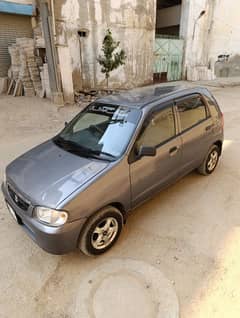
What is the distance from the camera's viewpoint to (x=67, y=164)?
243 centimetres

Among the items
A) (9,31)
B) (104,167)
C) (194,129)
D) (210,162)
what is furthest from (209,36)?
(104,167)

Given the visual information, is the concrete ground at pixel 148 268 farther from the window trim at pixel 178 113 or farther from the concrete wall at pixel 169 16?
the concrete wall at pixel 169 16

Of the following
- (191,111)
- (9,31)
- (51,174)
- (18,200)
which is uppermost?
(9,31)

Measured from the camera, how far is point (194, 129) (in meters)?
3.26

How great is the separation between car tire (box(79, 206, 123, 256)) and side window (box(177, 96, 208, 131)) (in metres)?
1.54

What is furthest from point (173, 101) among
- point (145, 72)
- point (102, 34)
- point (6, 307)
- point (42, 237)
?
point (145, 72)

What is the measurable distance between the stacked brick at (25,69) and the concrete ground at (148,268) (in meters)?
6.86

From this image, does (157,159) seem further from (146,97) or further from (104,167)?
(146,97)

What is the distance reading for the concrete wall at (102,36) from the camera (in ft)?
31.4

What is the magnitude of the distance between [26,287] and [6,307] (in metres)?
0.21

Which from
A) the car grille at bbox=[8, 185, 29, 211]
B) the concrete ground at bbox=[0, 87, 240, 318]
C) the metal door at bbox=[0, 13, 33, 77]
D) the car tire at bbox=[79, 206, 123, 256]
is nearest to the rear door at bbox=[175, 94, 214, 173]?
the concrete ground at bbox=[0, 87, 240, 318]

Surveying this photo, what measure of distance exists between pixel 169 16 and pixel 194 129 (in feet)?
52.5

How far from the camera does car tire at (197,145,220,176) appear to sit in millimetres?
3748

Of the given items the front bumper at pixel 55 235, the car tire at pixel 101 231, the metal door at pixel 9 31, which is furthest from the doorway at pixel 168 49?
the front bumper at pixel 55 235
